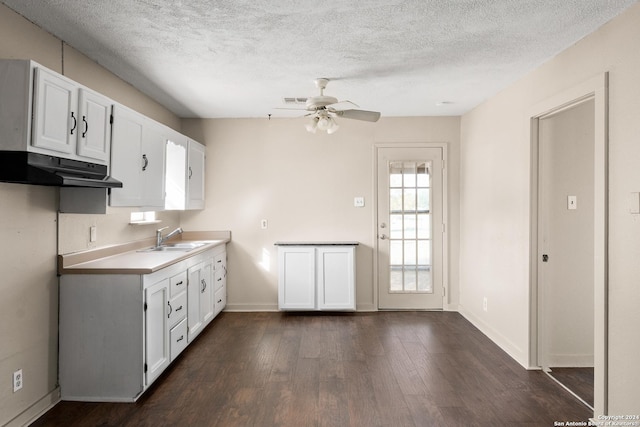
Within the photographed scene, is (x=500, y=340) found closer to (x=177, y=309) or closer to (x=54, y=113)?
(x=177, y=309)

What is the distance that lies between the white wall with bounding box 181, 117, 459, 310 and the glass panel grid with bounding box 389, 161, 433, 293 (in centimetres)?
29

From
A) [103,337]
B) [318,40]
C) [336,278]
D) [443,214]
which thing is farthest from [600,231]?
[103,337]

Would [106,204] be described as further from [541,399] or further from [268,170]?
[541,399]

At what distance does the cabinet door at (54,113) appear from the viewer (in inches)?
78.8

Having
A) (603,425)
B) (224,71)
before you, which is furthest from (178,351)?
(603,425)

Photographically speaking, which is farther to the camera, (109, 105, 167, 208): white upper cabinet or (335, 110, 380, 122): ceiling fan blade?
(335, 110, 380, 122): ceiling fan blade

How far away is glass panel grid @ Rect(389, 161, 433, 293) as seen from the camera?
4.76 metres

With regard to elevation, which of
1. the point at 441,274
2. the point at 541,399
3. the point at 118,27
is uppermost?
the point at 118,27

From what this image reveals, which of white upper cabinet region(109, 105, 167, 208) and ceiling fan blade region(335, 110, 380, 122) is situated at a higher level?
ceiling fan blade region(335, 110, 380, 122)

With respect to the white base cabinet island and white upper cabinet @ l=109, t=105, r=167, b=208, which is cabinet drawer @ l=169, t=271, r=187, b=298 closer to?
white upper cabinet @ l=109, t=105, r=167, b=208

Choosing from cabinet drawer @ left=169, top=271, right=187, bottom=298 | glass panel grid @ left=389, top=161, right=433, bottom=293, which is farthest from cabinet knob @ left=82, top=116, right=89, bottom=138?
glass panel grid @ left=389, top=161, right=433, bottom=293

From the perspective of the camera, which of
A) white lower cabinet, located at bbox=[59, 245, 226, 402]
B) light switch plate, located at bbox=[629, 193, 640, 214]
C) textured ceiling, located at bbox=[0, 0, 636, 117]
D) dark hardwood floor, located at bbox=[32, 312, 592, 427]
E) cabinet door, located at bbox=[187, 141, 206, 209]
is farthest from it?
cabinet door, located at bbox=[187, 141, 206, 209]

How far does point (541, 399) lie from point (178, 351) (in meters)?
2.77

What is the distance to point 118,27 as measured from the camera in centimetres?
238
